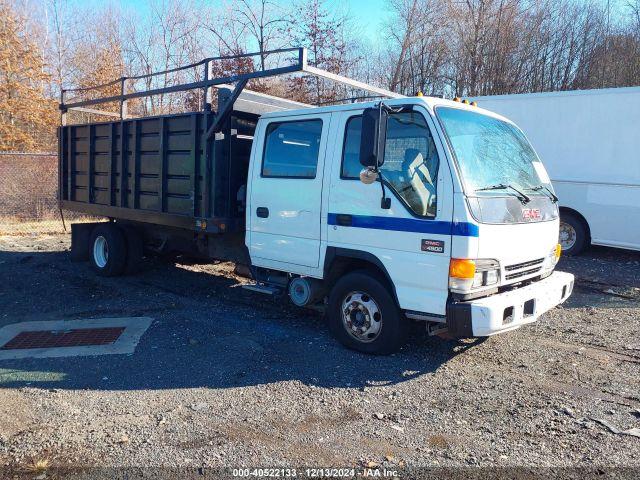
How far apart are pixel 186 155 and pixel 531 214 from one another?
4.18m

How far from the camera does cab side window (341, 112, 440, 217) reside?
4500mm

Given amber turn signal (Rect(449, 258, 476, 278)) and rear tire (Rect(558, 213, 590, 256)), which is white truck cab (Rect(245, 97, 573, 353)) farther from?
rear tire (Rect(558, 213, 590, 256))

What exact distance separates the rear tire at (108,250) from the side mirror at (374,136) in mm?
5356

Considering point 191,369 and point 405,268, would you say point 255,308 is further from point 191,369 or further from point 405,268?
point 405,268

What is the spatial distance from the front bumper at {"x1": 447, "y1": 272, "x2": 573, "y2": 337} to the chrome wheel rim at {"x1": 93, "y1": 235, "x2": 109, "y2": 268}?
6349 mm

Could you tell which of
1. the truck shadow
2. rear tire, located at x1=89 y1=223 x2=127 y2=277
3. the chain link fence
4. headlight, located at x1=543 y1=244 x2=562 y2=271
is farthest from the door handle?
the chain link fence

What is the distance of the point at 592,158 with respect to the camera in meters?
9.85

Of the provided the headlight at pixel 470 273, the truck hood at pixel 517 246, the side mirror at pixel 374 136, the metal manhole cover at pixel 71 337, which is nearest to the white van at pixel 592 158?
the truck hood at pixel 517 246

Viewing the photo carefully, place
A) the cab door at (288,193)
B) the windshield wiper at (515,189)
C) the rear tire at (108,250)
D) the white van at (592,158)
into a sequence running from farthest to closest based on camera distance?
the white van at (592,158)
the rear tire at (108,250)
the cab door at (288,193)
the windshield wiper at (515,189)

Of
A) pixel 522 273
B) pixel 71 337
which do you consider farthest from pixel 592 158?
pixel 71 337

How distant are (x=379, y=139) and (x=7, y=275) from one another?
23.3 feet

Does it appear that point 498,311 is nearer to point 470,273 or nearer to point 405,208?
point 470,273

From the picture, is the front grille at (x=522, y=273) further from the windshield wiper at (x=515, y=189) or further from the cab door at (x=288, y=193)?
the cab door at (x=288, y=193)

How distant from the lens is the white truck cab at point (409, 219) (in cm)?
435
